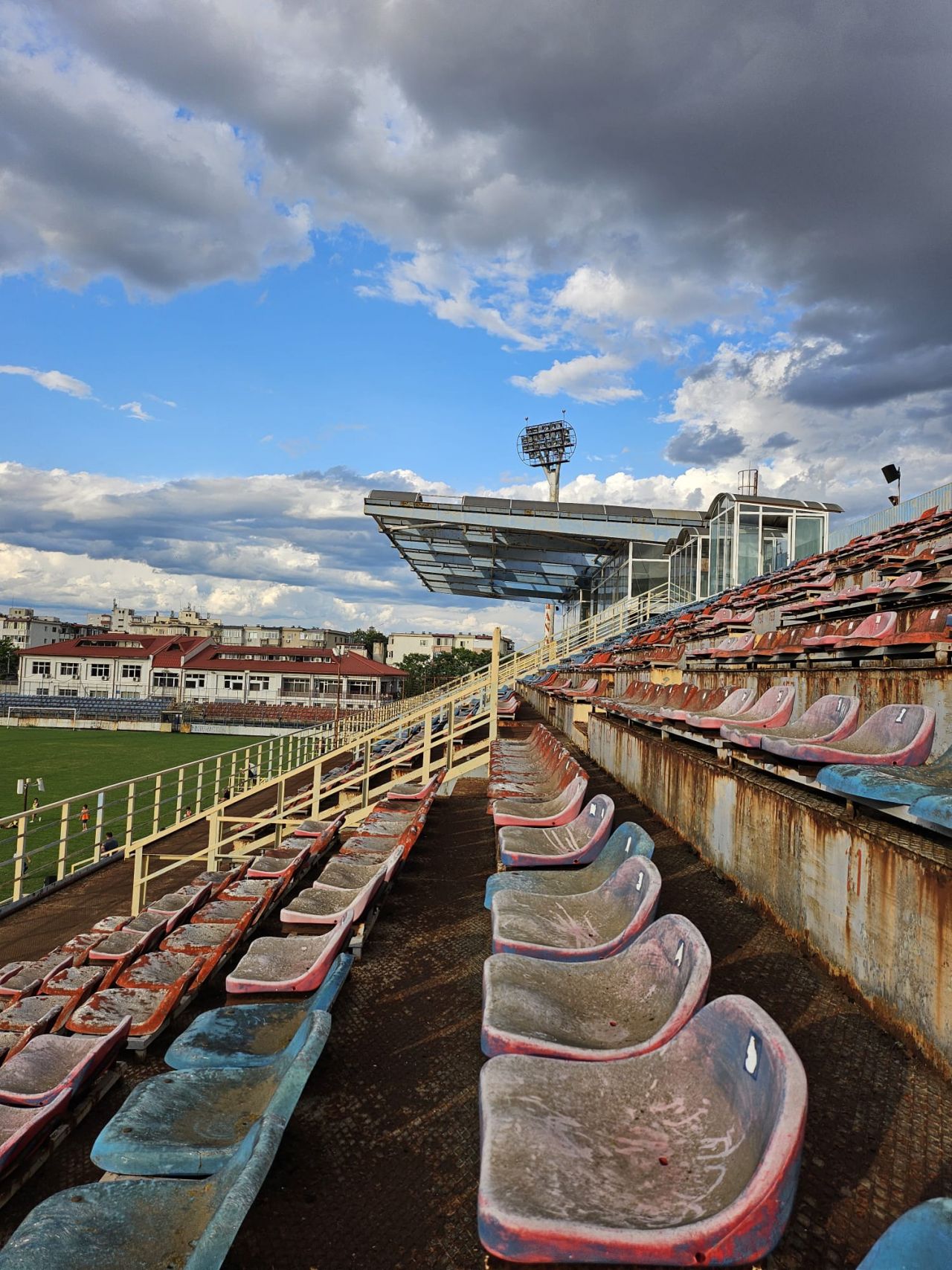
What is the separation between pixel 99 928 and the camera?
7.23 m

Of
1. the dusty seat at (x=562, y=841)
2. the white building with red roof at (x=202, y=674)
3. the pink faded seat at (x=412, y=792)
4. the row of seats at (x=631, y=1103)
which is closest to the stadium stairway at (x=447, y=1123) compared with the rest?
the row of seats at (x=631, y=1103)

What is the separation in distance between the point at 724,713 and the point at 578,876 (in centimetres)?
203

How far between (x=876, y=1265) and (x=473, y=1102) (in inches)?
61.0

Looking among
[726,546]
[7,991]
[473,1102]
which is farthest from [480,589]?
[473,1102]

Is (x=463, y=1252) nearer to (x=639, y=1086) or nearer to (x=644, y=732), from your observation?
(x=639, y=1086)

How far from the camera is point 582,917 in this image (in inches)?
128

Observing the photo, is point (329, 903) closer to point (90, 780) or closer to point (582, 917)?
point (582, 917)

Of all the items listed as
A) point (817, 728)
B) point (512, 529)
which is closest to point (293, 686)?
point (512, 529)

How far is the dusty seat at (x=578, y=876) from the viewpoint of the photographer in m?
3.64

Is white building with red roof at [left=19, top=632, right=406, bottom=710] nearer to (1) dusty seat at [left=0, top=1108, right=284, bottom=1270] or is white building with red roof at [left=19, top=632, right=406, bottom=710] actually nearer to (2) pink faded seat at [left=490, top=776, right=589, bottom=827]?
(2) pink faded seat at [left=490, top=776, right=589, bottom=827]

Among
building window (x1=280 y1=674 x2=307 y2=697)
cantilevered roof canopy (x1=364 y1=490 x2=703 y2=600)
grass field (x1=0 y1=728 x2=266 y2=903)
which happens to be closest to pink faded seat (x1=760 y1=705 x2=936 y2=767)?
grass field (x1=0 y1=728 x2=266 y2=903)

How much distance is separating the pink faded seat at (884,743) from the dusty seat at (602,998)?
119 cm

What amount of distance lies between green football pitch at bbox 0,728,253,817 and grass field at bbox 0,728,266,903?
0.04 m

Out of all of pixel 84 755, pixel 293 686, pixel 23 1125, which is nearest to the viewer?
pixel 23 1125
